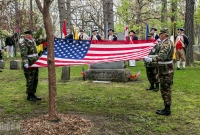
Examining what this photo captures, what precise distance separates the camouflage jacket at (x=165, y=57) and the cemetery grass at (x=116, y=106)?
101 cm

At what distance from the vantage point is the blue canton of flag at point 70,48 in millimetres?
6289

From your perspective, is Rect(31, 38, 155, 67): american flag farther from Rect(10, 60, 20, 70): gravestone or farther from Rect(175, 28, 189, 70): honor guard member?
Rect(10, 60, 20, 70): gravestone

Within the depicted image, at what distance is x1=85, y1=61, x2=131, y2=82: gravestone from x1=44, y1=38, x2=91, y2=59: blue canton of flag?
3409mm

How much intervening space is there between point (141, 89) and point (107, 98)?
164cm

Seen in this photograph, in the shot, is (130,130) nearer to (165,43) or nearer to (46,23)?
(165,43)

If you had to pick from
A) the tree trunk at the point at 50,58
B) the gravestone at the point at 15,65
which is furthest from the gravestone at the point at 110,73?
the gravestone at the point at 15,65

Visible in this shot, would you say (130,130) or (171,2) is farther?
(171,2)

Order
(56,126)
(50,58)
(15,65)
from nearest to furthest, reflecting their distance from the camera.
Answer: (56,126) → (50,58) → (15,65)

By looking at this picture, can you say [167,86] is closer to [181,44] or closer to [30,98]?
[30,98]

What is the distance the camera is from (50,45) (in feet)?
16.3

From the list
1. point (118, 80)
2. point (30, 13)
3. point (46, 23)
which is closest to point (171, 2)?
point (30, 13)

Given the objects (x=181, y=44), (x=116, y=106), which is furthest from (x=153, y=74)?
(x=181, y=44)

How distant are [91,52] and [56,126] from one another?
2.37 metres

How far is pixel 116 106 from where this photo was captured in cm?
659
